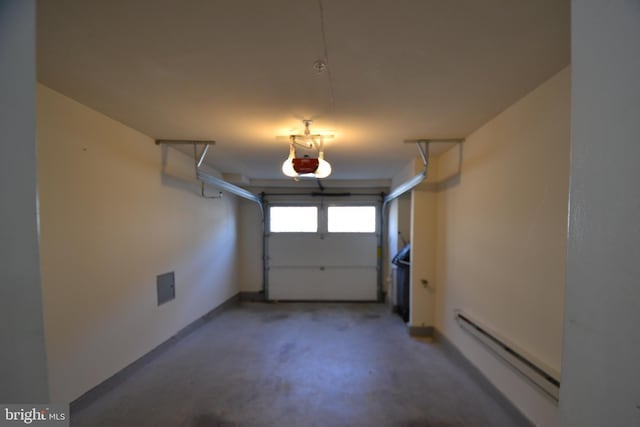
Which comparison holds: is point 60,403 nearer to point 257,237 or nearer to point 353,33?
point 353,33

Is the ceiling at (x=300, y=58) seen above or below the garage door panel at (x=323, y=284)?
above

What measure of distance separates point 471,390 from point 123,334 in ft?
10.1

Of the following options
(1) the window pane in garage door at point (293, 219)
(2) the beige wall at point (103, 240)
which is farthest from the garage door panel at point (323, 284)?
(2) the beige wall at point (103, 240)

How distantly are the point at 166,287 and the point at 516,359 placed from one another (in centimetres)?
328

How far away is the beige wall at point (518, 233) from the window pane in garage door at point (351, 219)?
8.34 ft

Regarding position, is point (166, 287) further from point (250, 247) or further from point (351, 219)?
point (351, 219)

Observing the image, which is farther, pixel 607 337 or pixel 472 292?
pixel 472 292

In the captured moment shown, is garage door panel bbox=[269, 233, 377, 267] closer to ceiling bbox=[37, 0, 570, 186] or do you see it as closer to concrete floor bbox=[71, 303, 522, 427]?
concrete floor bbox=[71, 303, 522, 427]

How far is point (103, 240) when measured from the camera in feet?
7.06

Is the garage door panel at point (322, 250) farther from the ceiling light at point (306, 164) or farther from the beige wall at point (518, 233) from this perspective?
the ceiling light at point (306, 164)

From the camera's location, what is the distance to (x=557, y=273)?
1.50 metres

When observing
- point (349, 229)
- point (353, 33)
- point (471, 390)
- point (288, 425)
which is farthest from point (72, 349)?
point (349, 229)

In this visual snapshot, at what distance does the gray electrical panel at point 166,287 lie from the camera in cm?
287

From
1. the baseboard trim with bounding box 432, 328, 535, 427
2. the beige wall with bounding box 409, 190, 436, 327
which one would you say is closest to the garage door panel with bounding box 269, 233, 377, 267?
the beige wall with bounding box 409, 190, 436, 327
